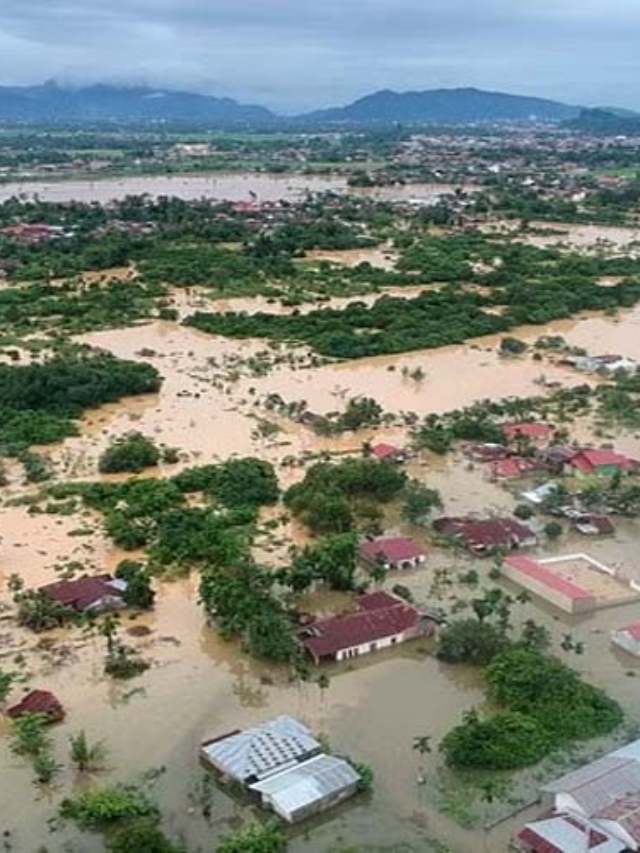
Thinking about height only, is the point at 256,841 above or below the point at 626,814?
below

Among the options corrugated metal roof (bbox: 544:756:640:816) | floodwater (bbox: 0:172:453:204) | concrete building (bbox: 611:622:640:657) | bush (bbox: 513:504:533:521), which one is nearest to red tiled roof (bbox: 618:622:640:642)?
concrete building (bbox: 611:622:640:657)

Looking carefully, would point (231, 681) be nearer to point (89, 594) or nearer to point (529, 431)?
point (89, 594)

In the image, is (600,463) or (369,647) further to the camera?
(600,463)

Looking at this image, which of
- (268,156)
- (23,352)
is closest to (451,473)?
(23,352)

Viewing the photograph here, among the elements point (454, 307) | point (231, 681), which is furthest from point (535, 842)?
point (454, 307)

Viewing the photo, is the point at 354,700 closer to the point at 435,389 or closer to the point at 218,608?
the point at 218,608

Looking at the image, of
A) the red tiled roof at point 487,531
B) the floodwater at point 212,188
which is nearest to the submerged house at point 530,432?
the red tiled roof at point 487,531
